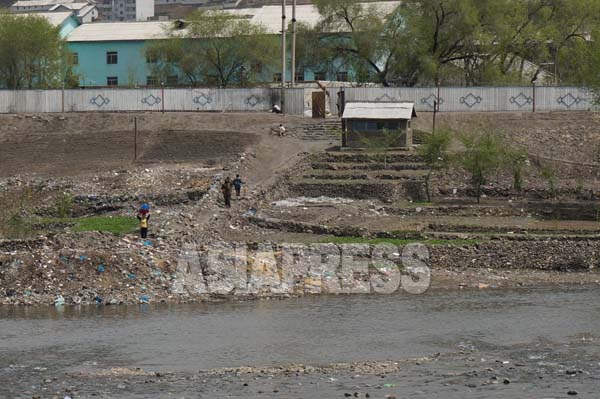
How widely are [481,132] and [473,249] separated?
75.0 ft

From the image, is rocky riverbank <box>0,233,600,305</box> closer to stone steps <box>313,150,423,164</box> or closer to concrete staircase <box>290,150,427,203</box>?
concrete staircase <box>290,150,427,203</box>

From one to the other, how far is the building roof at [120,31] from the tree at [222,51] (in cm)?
582

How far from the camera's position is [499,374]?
1054 inches

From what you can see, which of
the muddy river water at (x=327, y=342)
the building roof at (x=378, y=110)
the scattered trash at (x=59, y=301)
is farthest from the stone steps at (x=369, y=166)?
the scattered trash at (x=59, y=301)

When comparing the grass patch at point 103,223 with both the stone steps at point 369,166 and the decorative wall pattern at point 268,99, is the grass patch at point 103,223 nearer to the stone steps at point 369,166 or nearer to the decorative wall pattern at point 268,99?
the stone steps at point 369,166

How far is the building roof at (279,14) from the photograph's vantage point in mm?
83812

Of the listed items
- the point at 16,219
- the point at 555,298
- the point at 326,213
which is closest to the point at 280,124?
the point at 326,213

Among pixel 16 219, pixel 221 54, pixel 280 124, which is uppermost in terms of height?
pixel 221 54

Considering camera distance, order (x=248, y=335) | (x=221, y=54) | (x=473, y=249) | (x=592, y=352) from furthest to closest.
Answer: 1. (x=221, y=54)
2. (x=473, y=249)
3. (x=248, y=335)
4. (x=592, y=352)

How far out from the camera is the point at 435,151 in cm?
5512

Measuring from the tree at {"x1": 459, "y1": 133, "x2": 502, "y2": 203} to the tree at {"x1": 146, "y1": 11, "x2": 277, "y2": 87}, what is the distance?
30.9 m

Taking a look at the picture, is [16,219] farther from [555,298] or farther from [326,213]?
[555,298]

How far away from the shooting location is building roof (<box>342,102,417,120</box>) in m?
58.9

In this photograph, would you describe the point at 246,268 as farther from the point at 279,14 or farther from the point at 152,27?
the point at 152,27
